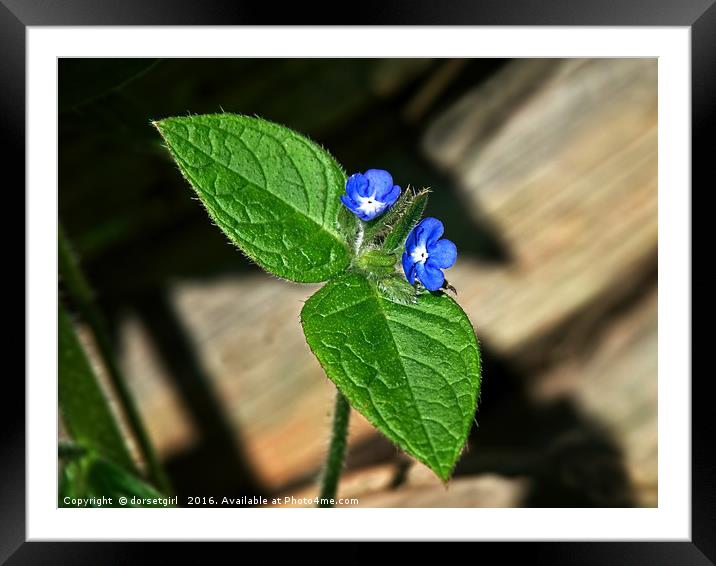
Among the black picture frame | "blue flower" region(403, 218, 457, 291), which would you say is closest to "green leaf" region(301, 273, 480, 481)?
"blue flower" region(403, 218, 457, 291)

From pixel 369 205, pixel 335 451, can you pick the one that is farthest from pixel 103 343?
pixel 369 205

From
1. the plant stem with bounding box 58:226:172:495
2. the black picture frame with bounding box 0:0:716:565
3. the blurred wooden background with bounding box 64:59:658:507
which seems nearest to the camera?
the black picture frame with bounding box 0:0:716:565

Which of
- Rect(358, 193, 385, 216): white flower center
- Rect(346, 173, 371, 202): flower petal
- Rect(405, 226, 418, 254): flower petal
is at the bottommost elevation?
Rect(405, 226, 418, 254): flower petal

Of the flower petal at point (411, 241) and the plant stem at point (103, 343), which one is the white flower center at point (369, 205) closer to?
the flower petal at point (411, 241)

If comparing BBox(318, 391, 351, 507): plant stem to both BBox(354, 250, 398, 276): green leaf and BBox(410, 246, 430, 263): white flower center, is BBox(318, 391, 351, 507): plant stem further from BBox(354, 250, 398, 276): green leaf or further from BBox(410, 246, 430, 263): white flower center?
BBox(410, 246, 430, 263): white flower center
